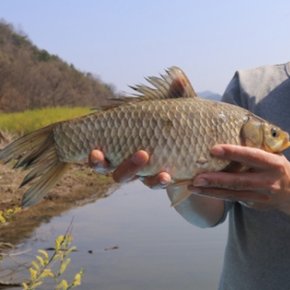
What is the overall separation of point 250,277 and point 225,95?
2.67 feet

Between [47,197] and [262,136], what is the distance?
1206cm

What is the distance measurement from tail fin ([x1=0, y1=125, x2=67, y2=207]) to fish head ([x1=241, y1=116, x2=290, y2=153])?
0.70 m

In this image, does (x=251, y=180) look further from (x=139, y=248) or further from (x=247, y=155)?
(x=139, y=248)

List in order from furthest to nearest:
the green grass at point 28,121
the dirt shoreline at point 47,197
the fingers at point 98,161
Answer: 1. the green grass at point 28,121
2. the dirt shoreline at point 47,197
3. the fingers at point 98,161

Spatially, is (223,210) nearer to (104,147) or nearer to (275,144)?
(275,144)

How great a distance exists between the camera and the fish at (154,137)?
88.7 inches

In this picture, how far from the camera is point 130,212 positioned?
12.9 m

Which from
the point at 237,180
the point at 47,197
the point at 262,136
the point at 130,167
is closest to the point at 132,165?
the point at 130,167

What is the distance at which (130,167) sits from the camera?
2.24 metres

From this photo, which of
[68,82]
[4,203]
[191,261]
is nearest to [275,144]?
[191,261]

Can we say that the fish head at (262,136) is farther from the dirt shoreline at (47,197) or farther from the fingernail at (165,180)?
the dirt shoreline at (47,197)

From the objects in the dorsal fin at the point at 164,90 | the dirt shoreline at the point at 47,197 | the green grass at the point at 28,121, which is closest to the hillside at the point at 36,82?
the green grass at the point at 28,121

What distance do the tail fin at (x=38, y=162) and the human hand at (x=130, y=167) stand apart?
16 cm

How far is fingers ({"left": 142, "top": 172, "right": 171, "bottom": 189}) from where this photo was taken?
7.36 feet
